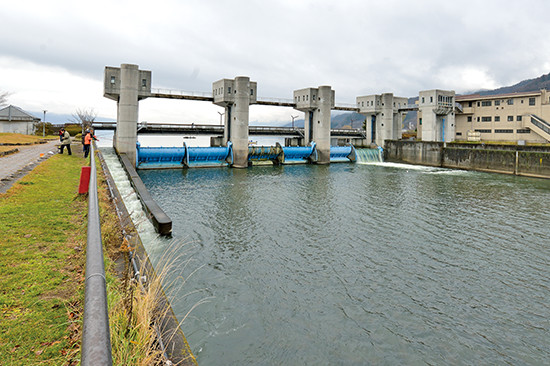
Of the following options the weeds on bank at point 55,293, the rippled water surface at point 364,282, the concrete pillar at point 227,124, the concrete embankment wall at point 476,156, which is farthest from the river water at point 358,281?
the concrete pillar at point 227,124

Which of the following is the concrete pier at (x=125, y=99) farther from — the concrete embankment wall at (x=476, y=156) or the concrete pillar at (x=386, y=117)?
the concrete pillar at (x=386, y=117)

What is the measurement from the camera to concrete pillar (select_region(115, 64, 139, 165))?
112 ft

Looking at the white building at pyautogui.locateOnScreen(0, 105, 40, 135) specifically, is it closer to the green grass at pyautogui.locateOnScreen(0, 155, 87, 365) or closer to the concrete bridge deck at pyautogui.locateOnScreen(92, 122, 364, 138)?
the concrete bridge deck at pyautogui.locateOnScreen(92, 122, 364, 138)

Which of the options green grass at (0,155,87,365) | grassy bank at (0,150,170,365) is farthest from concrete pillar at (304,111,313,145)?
grassy bank at (0,150,170,365)

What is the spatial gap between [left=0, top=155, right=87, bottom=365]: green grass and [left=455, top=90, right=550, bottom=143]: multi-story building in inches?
2389

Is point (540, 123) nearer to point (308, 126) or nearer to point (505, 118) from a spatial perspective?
point (505, 118)

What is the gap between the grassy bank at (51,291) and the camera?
3.85 meters

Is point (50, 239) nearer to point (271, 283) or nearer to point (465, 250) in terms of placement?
point (271, 283)

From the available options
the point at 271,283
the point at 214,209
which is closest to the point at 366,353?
the point at 271,283

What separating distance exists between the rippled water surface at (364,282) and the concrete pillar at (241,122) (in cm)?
2042

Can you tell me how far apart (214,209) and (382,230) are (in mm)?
8609

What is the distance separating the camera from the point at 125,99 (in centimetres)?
3438

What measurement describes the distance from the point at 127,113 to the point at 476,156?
132 ft

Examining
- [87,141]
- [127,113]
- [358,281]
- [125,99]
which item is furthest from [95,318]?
[125,99]
